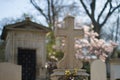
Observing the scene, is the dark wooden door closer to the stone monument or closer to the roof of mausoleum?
the roof of mausoleum

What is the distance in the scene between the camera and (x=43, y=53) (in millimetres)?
17359

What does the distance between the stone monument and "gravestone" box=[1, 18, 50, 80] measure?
17.9ft

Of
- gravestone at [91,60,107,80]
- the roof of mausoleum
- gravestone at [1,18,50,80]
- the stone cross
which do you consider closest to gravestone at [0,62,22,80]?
the stone cross

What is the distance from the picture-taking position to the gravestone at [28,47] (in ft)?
55.4

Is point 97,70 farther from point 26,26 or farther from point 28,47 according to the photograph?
point 26,26

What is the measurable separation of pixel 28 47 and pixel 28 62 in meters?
0.73

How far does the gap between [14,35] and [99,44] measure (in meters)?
7.49

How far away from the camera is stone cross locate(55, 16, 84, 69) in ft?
37.7

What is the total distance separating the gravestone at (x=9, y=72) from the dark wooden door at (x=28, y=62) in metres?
5.15

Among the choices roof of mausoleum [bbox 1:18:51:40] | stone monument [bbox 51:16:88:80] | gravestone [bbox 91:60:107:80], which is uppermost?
roof of mausoleum [bbox 1:18:51:40]

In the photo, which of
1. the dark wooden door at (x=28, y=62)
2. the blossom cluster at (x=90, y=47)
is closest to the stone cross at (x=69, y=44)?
the dark wooden door at (x=28, y=62)

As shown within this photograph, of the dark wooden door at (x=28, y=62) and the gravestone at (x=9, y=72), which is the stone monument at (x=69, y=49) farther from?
the dark wooden door at (x=28, y=62)

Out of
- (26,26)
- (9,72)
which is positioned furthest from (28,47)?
(9,72)

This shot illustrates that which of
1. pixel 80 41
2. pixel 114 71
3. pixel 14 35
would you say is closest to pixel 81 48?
pixel 80 41
